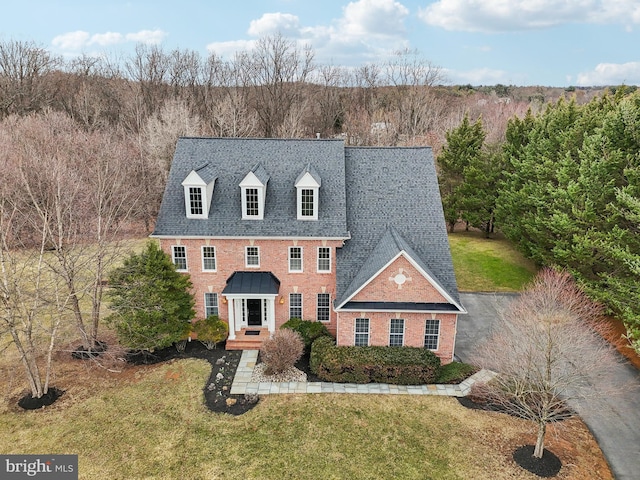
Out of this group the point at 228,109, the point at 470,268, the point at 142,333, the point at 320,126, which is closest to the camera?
the point at 142,333

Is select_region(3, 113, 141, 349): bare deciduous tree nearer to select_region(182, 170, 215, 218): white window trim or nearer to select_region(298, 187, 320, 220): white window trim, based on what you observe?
select_region(182, 170, 215, 218): white window trim

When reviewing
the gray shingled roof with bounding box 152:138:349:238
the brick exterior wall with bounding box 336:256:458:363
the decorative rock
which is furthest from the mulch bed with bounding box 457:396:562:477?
the gray shingled roof with bounding box 152:138:349:238

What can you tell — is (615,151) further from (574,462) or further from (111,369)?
(111,369)

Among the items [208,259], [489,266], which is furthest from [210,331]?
[489,266]

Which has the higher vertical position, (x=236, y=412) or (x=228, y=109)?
(x=228, y=109)

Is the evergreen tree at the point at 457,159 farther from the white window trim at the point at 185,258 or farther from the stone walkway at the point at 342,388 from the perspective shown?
the white window trim at the point at 185,258

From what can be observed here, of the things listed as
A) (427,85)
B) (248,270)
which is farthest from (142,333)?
(427,85)
